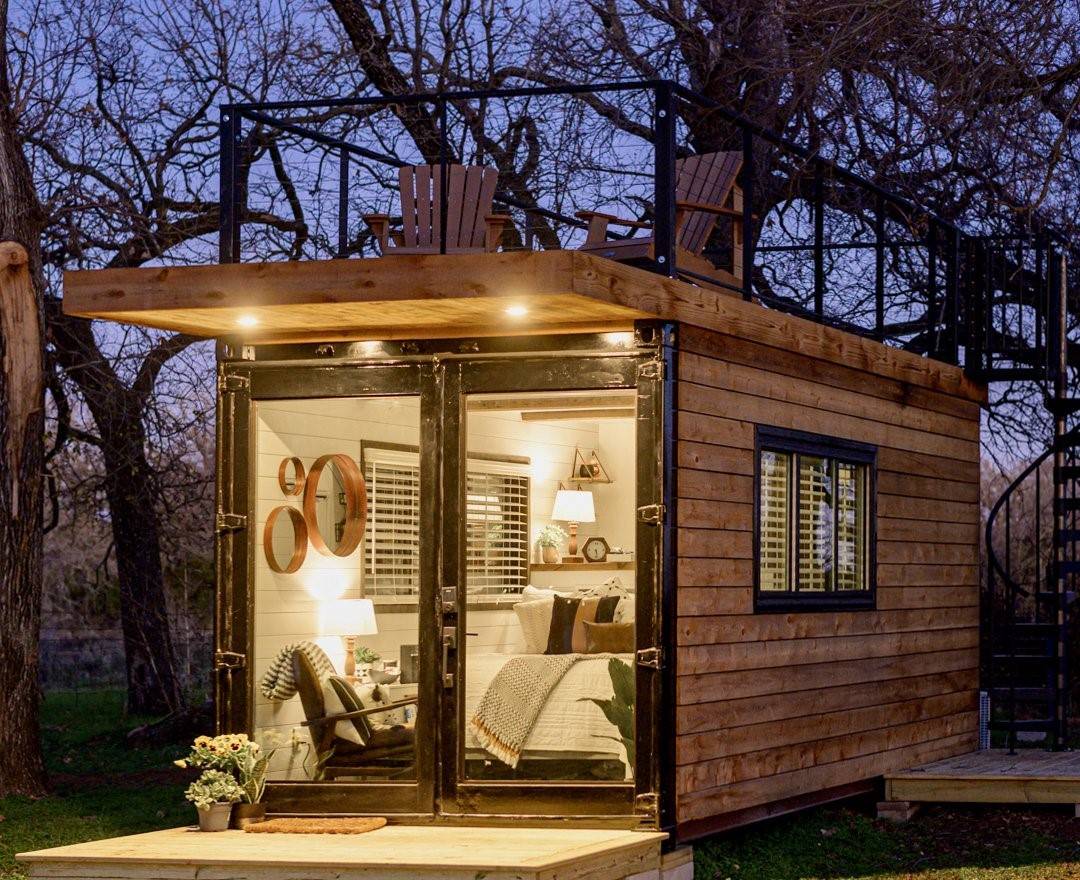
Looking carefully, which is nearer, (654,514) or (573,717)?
(654,514)

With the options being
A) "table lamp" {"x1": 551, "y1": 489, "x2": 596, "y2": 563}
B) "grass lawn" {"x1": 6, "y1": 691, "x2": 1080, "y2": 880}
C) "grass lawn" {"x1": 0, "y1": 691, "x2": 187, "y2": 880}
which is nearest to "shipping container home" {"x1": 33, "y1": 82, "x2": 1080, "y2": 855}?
"grass lawn" {"x1": 6, "y1": 691, "x2": 1080, "y2": 880}

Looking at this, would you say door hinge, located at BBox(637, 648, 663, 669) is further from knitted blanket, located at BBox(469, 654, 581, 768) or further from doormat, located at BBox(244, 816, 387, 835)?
doormat, located at BBox(244, 816, 387, 835)

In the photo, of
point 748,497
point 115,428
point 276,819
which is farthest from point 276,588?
point 115,428

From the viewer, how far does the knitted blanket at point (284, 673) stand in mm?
8320

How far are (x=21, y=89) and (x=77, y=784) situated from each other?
5.22 m

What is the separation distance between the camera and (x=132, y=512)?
591 inches

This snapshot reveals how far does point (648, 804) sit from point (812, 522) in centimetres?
235

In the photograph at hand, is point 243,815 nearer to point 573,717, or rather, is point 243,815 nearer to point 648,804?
point 573,717

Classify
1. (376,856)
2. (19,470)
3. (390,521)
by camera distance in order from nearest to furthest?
1. (376,856)
2. (390,521)
3. (19,470)

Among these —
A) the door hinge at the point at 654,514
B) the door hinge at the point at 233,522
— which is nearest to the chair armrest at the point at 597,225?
the door hinge at the point at 654,514

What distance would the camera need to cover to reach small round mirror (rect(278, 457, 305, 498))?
852 centimetres

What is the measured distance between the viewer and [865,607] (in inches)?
386

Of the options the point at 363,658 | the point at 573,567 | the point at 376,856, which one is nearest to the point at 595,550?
the point at 573,567

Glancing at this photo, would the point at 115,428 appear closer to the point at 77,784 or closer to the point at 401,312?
the point at 77,784
